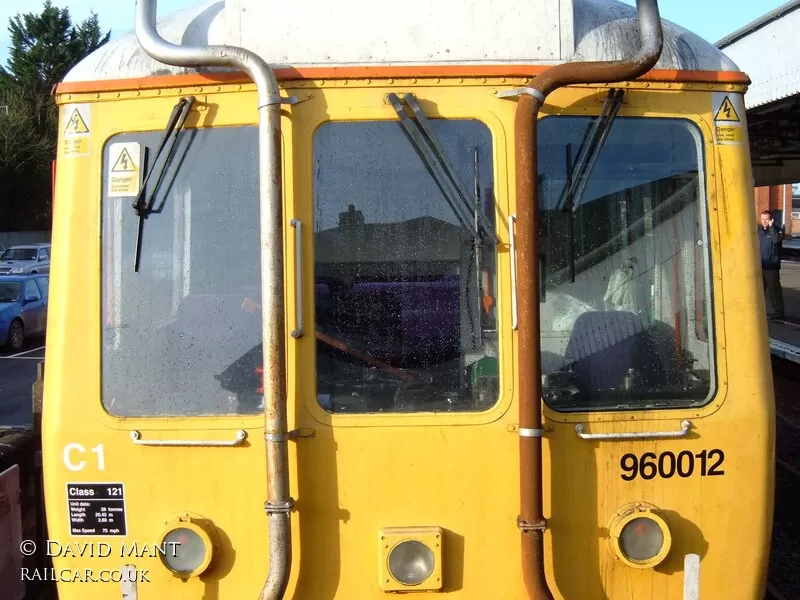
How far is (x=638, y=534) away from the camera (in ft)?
8.59

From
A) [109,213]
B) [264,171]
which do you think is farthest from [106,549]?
[264,171]

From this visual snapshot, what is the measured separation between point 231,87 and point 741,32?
12579 millimetres

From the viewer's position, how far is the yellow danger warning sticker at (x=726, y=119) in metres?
2.75

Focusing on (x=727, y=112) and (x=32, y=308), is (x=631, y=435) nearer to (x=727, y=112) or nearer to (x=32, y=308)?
(x=727, y=112)

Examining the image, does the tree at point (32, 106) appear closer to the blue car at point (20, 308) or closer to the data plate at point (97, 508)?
the blue car at point (20, 308)

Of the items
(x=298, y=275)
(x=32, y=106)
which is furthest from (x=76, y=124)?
(x=32, y=106)

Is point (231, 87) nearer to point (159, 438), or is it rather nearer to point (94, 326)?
point (94, 326)

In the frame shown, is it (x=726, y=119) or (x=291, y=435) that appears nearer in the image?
(x=291, y=435)

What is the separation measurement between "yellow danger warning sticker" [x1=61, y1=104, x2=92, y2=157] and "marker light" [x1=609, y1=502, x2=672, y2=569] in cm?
216

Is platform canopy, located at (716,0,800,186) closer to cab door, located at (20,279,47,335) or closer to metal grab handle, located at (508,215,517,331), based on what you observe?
metal grab handle, located at (508,215,517,331)

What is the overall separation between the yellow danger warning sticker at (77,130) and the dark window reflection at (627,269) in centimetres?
154

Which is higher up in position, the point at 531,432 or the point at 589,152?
the point at 589,152

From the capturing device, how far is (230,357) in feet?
8.88

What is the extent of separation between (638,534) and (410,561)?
75cm
